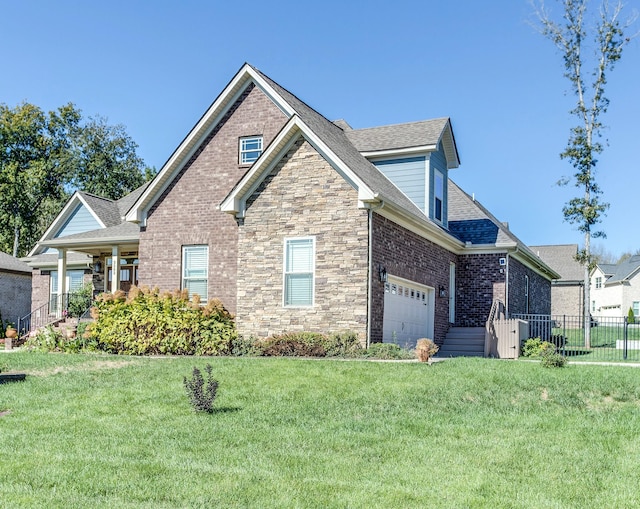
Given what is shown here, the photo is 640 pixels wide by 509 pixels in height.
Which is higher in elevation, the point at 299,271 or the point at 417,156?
the point at 417,156

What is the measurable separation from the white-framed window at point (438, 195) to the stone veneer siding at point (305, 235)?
20.0 ft

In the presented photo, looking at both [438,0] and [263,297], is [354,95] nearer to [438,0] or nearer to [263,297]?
[438,0]

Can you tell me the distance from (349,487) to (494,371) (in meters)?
7.00

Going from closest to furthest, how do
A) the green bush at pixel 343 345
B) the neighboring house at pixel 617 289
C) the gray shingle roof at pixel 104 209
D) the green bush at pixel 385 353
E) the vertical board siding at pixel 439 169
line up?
the green bush at pixel 385 353 → the green bush at pixel 343 345 → the vertical board siding at pixel 439 169 → the gray shingle roof at pixel 104 209 → the neighboring house at pixel 617 289

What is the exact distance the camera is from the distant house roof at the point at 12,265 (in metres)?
34.1

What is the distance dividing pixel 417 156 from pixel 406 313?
5.19 metres

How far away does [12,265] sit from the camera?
34.8 metres

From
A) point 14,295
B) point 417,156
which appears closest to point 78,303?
point 14,295

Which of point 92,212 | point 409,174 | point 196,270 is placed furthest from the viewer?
point 92,212

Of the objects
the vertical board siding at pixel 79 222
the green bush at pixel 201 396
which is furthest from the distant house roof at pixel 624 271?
the green bush at pixel 201 396

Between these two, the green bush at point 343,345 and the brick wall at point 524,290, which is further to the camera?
the brick wall at point 524,290

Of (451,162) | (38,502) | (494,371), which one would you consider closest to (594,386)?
(494,371)

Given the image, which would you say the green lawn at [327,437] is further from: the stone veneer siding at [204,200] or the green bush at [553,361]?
the stone veneer siding at [204,200]

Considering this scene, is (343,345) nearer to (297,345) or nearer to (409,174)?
(297,345)
